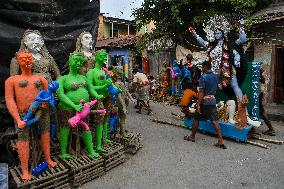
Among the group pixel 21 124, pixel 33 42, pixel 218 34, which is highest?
pixel 218 34

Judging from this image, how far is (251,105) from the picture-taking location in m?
8.15

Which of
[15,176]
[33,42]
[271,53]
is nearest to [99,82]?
[33,42]

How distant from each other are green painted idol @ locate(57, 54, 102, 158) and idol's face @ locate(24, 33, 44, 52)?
0.57m

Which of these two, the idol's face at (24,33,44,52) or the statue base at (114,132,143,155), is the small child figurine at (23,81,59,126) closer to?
the idol's face at (24,33,44,52)

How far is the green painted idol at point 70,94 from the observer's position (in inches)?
208

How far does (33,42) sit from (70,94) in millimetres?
1050

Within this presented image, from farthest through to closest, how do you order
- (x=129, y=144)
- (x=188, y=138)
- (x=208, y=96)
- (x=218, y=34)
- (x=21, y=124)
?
1. (x=218, y=34)
2. (x=188, y=138)
3. (x=208, y=96)
4. (x=129, y=144)
5. (x=21, y=124)

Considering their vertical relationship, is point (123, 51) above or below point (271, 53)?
above

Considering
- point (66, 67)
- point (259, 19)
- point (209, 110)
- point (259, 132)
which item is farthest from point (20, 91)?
point (259, 19)

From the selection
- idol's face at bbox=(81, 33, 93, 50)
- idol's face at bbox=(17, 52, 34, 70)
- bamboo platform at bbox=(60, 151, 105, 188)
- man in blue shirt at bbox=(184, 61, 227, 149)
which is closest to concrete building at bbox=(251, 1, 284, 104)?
man in blue shirt at bbox=(184, 61, 227, 149)

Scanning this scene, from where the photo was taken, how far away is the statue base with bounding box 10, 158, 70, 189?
4.59 m

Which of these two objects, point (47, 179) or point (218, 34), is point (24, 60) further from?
point (218, 34)

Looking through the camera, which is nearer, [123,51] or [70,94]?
[70,94]

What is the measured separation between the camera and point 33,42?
17.4 ft
